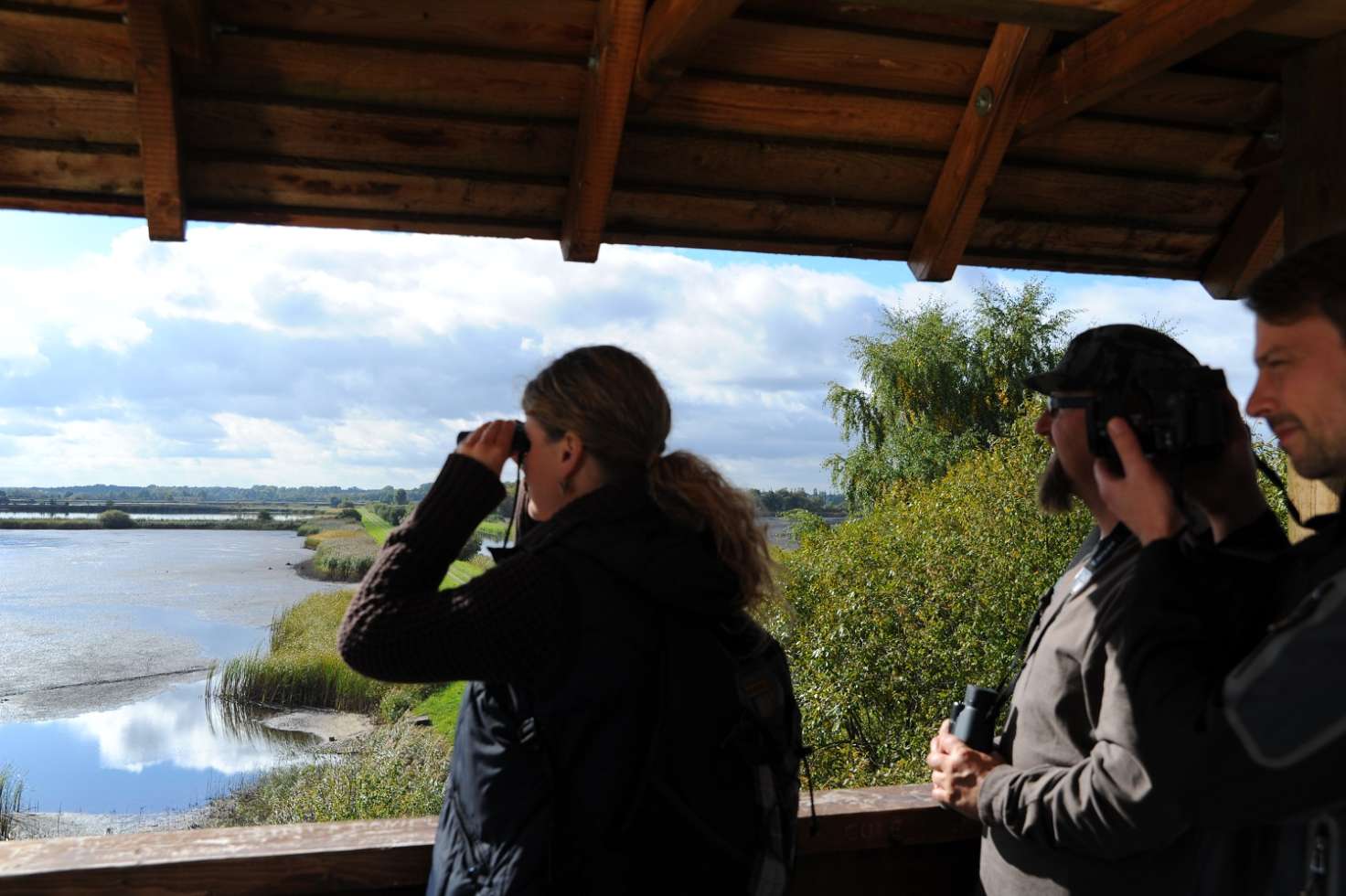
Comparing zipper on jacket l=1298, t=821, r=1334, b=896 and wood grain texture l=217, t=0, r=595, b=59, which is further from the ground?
wood grain texture l=217, t=0, r=595, b=59

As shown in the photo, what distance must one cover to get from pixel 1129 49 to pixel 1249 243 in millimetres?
918

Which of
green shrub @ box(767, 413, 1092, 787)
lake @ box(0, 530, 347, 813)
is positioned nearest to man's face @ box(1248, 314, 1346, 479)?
green shrub @ box(767, 413, 1092, 787)

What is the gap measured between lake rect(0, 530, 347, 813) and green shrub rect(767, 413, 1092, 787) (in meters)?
24.8

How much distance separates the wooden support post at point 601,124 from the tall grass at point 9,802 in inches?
1042

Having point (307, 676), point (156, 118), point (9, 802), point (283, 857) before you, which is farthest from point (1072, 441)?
point (307, 676)

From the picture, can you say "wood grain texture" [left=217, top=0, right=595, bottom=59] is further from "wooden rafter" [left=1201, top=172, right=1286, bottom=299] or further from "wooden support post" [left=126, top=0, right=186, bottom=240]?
"wooden rafter" [left=1201, top=172, right=1286, bottom=299]

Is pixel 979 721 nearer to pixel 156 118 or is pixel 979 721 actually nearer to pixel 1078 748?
pixel 1078 748

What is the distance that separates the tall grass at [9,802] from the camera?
2580 centimetres

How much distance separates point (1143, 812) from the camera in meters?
1.19

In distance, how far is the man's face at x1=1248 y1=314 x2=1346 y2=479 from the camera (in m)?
1.01

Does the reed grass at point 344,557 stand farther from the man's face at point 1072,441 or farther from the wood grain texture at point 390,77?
the man's face at point 1072,441

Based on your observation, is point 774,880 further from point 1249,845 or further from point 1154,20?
point 1154,20

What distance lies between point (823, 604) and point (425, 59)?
8424 mm

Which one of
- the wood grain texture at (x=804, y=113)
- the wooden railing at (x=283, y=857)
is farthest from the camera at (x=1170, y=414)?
the wood grain texture at (x=804, y=113)
